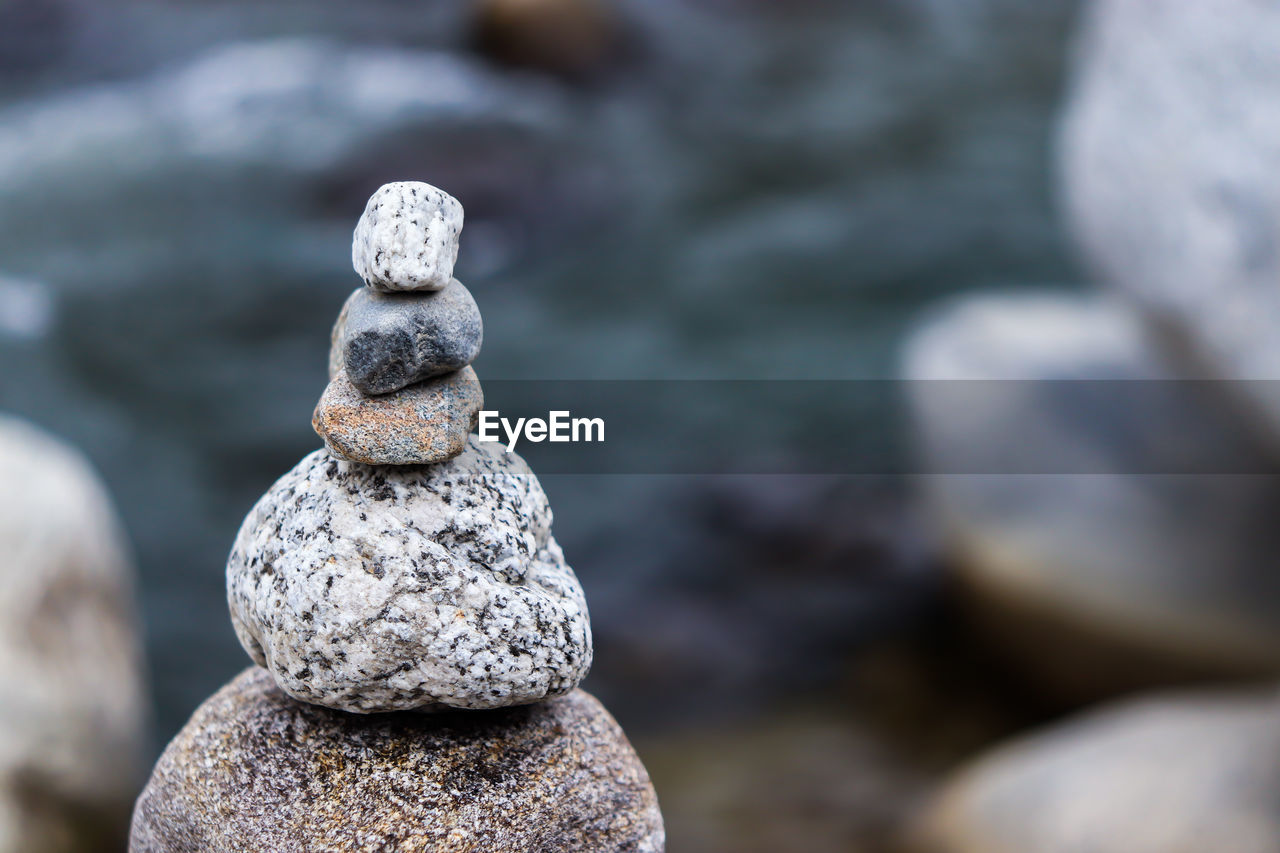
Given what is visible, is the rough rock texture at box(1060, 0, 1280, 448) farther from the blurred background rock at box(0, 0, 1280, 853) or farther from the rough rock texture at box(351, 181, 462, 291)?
the rough rock texture at box(351, 181, 462, 291)

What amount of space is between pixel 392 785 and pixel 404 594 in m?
0.37

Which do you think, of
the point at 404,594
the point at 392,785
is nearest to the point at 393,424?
the point at 404,594

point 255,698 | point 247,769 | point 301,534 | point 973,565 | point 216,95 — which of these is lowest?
point 247,769

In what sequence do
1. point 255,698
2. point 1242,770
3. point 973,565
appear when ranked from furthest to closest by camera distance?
point 973,565 < point 1242,770 < point 255,698

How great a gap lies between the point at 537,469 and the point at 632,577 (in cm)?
124

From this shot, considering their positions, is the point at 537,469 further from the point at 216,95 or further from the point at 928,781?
the point at 216,95

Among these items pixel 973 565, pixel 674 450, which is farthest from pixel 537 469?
pixel 973 565

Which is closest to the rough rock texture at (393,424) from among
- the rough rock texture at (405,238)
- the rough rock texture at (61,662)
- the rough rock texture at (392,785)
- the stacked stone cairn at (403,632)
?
the stacked stone cairn at (403,632)

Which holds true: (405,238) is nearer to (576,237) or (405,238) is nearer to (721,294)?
(576,237)

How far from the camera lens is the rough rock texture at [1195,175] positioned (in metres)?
4.34

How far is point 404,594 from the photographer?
2.06m

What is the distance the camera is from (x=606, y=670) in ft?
23.3

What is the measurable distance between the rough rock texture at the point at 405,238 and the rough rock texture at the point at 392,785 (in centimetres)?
84

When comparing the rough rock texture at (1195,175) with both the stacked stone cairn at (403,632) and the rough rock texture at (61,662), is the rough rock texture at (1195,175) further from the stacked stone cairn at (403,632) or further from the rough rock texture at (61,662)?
the rough rock texture at (61,662)
